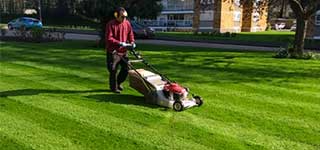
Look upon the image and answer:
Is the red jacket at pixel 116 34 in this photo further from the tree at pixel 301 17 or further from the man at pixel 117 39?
the tree at pixel 301 17

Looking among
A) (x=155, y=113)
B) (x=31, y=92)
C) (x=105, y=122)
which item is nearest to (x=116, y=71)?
(x=31, y=92)

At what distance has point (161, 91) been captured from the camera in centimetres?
859

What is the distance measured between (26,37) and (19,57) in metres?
10.1

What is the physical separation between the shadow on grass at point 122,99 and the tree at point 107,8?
43.0ft

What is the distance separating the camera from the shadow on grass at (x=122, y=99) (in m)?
8.85

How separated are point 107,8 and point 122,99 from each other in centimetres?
1385

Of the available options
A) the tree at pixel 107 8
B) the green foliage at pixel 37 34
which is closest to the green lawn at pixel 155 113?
the tree at pixel 107 8

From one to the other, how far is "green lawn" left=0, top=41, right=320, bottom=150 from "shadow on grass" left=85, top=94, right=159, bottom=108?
2 cm

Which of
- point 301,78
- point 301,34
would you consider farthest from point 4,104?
point 301,34

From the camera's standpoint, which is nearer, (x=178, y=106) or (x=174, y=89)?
(x=178, y=106)

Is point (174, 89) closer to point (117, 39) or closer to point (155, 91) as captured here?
point (155, 91)

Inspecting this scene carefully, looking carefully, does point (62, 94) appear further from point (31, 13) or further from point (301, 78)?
point (31, 13)

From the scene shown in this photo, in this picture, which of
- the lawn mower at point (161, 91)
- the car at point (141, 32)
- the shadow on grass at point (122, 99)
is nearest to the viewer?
the lawn mower at point (161, 91)

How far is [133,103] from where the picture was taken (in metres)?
8.84
